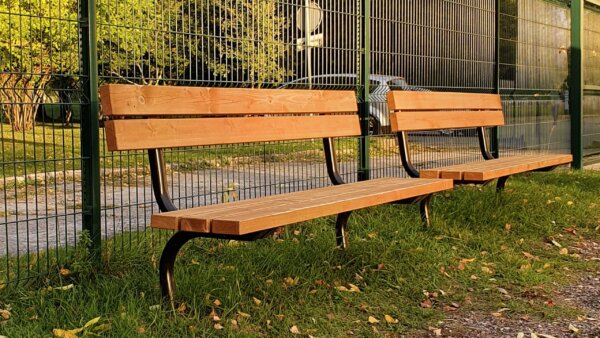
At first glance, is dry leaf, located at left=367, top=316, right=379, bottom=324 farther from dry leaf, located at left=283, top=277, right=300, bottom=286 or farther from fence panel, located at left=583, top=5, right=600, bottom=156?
fence panel, located at left=583, top=5, right=600, bottom=156

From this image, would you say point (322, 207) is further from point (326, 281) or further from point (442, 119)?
point (442, 119)

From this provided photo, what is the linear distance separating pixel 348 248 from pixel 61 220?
312 centimetres

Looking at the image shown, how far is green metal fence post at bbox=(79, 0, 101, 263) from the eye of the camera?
422cm

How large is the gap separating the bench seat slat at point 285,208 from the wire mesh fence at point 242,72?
0.82 m

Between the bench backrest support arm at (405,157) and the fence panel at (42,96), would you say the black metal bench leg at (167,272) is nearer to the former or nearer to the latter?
the fence panel at (42,96)

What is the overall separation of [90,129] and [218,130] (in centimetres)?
65

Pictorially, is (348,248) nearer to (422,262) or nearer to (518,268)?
(422,262)

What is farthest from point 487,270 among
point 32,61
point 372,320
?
point 32,61

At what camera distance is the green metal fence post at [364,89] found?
6383 millimetres

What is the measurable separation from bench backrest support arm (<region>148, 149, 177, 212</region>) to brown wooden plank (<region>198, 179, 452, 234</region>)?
1.73 ft

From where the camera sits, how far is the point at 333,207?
3.82 meters

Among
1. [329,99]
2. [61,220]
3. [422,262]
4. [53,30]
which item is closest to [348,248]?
[422,262]

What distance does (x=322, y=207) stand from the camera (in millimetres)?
3723

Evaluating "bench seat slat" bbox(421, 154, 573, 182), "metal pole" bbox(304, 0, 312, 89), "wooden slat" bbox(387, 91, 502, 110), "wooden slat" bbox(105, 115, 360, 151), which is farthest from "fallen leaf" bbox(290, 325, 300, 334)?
"metal pole" bbox(304, 0, 312, 89)
